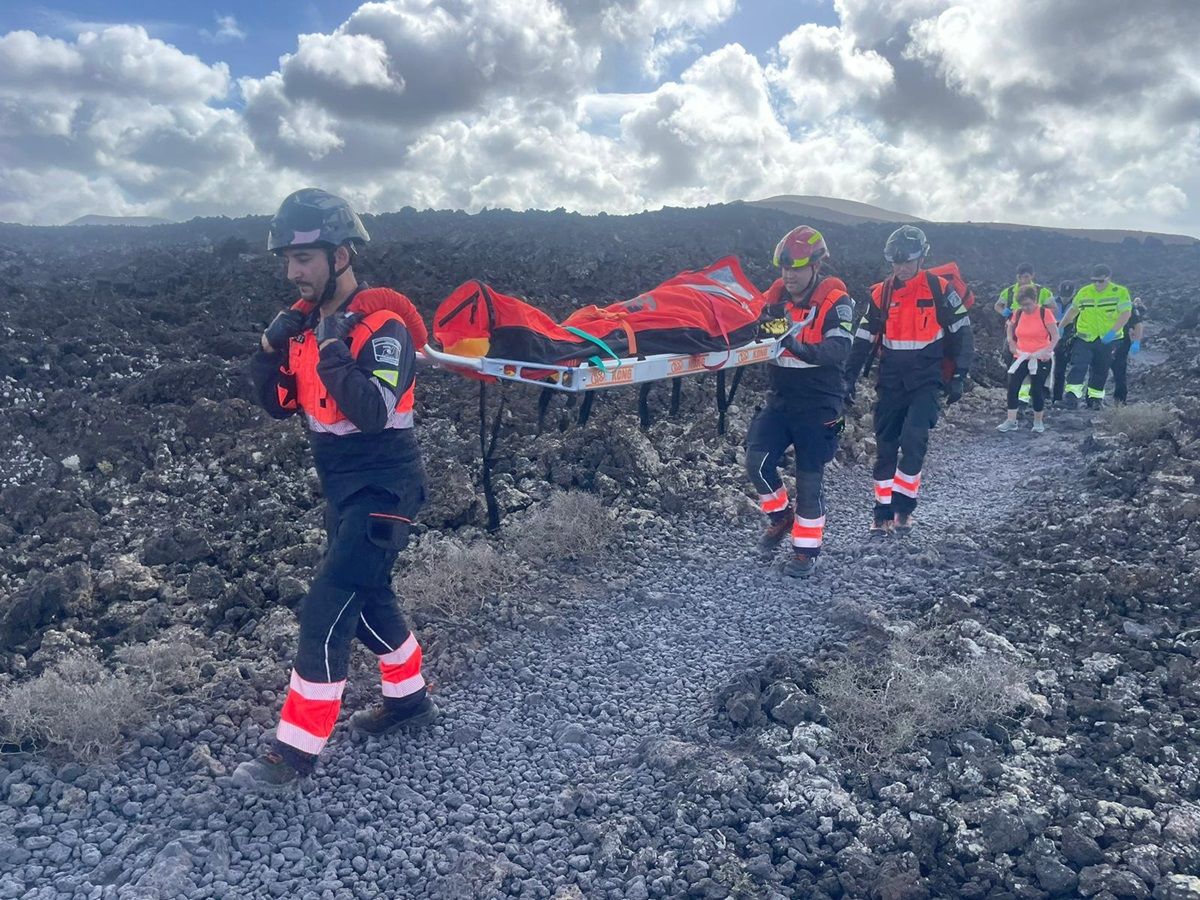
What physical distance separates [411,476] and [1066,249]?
5413 centimetres

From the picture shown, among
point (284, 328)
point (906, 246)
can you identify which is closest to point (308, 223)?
point (284, 328)

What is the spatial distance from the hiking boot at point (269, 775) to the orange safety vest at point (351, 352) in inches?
58.9

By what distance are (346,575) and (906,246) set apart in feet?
16.3

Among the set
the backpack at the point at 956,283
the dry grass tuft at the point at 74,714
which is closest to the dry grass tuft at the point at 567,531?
the dry grass tuft at the point at 74,714

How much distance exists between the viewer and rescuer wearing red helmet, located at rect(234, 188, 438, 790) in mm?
3619

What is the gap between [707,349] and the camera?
5836 mm

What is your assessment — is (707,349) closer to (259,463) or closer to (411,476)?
(411,476)

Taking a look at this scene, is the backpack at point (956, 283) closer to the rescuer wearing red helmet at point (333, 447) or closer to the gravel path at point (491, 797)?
the gravel path at point (491, 797)

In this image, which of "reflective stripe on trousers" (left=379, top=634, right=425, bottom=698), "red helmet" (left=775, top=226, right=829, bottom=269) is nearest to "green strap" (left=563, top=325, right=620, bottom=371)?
"red helmet" (left=775, top=226, right=829, bottom=269)

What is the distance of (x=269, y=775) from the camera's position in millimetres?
3648

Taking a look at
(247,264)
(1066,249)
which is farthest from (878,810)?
(1066,249)

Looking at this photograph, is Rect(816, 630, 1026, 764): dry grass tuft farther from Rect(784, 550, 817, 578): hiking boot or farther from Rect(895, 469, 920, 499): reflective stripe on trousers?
Rect(895, 469, 920, 499): reflective stripe on trousers

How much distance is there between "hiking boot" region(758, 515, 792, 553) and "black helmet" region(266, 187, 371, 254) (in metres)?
4.11

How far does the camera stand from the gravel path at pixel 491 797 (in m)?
3.20
